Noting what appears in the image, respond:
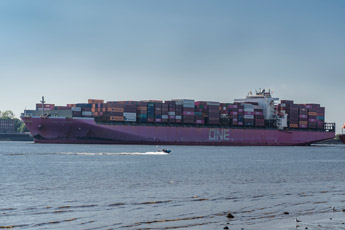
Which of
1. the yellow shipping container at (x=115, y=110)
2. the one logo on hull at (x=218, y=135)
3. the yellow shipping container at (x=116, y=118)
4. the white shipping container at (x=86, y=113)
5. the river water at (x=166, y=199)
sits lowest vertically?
the river water at (x=166, y=199)

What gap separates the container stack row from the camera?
141875mm

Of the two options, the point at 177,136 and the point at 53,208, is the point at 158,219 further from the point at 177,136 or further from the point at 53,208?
the point at 177,136

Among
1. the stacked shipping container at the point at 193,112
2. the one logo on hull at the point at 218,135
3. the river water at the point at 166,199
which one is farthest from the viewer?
the one logo on hull at the point at 218,135

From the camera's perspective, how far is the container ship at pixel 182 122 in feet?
366

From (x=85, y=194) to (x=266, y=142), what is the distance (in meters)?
107

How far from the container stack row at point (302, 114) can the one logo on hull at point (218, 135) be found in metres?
18.2

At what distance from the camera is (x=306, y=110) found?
144250mm

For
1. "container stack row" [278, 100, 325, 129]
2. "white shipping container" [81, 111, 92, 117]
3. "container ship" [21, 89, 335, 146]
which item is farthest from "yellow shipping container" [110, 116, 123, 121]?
"container stack row" [278, 100, 325, 129]

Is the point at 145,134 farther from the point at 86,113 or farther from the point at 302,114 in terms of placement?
the point at 302,114

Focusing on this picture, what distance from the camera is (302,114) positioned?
471 feet

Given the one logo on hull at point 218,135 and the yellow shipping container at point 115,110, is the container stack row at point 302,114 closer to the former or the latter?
the one logo on hull at point 218,135

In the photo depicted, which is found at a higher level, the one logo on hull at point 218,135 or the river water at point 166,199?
the one logo on hull at point 218,135

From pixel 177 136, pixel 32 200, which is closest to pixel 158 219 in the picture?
pixel 32 200

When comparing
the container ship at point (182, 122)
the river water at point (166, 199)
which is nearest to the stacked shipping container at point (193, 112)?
the container ship at point (182, 122)
